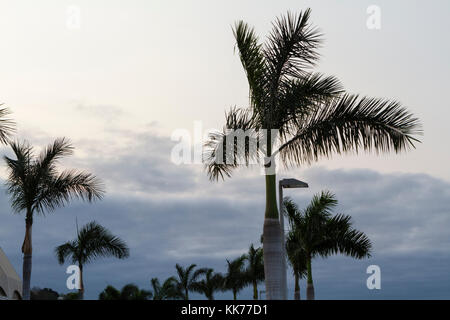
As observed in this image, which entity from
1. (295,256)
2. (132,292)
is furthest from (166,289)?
(295,256)

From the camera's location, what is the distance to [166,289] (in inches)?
1927

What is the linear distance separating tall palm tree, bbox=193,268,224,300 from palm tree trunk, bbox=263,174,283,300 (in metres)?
37.0

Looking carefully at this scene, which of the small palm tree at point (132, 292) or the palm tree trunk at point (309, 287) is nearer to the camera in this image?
the palm tree trunk at point (309, 287)

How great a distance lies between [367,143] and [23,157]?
1337 cm

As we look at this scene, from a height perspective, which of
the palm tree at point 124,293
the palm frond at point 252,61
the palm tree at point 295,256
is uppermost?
the palm frond at point 252,61

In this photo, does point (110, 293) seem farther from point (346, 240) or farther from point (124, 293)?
point (346, 240)

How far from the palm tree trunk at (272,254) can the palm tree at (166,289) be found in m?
35.8

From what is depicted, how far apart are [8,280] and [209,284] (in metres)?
16.8

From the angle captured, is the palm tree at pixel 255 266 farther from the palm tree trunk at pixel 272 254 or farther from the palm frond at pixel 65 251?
the palm tree trunk at pixel 272 254

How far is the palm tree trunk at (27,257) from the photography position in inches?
818

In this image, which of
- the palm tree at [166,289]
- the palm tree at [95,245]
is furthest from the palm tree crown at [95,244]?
the palm tree at [166,289]

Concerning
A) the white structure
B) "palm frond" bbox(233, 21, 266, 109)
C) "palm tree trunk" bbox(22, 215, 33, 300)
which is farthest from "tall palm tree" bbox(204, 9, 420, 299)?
the white structure
